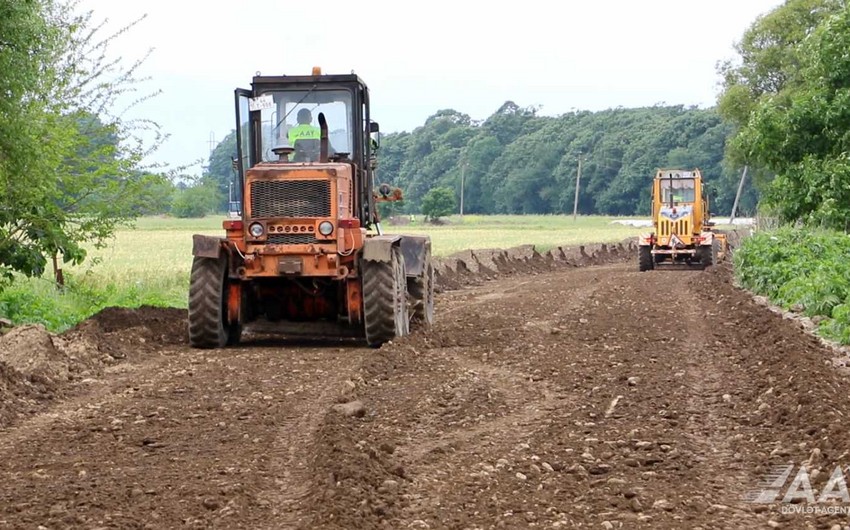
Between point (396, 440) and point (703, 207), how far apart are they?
93.1 ft

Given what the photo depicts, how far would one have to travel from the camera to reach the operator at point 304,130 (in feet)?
47.5

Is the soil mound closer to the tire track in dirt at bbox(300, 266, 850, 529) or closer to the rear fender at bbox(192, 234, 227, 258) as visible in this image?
the rear fender at bbox(192, 234, 227, 258)

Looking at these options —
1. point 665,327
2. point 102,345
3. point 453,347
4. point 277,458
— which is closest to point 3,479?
point 277,458

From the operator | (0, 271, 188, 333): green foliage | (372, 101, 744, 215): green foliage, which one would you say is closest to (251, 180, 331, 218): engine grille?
the operator

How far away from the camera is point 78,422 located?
29.5 ft

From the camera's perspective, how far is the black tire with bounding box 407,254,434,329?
51.4 ft

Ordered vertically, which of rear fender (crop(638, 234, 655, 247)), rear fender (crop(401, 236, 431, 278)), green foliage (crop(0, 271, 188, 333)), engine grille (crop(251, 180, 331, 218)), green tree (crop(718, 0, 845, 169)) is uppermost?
green tree (crop(718, 0, 845, 169))

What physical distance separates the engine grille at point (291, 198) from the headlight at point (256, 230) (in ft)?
0.40

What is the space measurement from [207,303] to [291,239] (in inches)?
48.5

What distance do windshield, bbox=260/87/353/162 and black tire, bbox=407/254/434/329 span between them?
7.12 feet

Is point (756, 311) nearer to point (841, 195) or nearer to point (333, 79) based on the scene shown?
point (333, 79)

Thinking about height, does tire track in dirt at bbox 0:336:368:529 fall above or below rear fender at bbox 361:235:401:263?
below

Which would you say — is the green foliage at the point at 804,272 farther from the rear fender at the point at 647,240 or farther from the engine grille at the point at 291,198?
the engine grille at the point at 291,198

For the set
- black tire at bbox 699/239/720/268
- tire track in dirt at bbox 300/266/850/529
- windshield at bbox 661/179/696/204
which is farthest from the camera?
windshield at bbox 661/179/696/204
